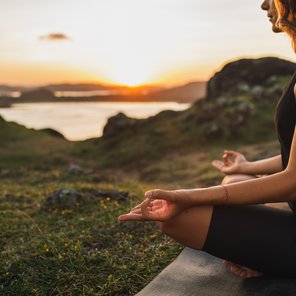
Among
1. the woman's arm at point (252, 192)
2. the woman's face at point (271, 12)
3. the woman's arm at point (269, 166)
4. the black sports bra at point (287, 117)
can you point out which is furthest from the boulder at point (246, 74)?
the woman's arm at point (252, 192)

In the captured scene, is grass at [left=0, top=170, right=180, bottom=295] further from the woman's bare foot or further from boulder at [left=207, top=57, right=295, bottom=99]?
boulder at [left=207, top=57, right=295, bottom=99]

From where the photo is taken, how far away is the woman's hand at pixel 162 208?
9.09 feet

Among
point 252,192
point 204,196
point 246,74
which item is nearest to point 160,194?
point 204,196

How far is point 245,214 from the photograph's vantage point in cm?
294

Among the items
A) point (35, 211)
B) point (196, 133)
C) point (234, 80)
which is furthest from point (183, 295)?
point (234, 80)

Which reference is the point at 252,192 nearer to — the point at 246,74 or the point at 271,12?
the point at 271,12

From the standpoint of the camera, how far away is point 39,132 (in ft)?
99.7

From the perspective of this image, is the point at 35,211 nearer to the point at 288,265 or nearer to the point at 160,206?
the point at 160,206

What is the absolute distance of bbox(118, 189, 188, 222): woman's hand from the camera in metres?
2.77

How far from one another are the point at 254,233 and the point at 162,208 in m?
0.68

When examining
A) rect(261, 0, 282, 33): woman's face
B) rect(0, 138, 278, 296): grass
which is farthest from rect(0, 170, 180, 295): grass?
rect(261, 0, 282, 33): woman's face

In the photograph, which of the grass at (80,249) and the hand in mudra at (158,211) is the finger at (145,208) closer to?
the hand in mudra at (158,211)

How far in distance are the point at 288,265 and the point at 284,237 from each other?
10.3 inches

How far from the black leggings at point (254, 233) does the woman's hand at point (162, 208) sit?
288 millimetres
